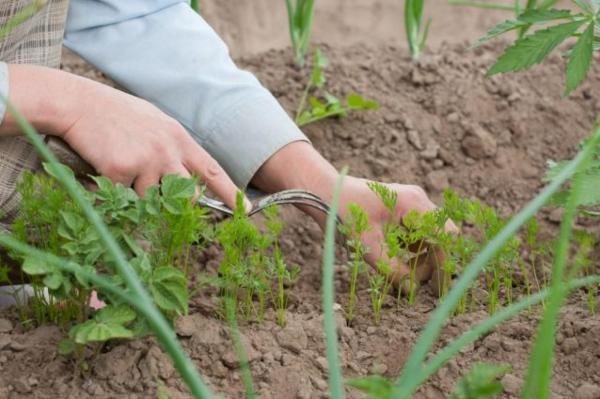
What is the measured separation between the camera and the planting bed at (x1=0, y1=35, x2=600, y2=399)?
1544 mm

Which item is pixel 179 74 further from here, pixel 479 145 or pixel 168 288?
pixel 479 145

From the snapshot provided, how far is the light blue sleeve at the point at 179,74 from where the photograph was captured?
2109 mm

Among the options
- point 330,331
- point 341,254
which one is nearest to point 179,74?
point 341,254

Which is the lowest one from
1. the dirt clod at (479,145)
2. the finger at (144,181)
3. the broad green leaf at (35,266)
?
the dirt clod at (479,145)

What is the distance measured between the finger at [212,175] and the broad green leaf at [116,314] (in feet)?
1.40

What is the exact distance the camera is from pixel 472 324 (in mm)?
1725

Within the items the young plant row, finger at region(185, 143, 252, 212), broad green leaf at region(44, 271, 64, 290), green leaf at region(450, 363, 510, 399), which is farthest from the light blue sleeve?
green leaf at region(450, 363, 510, 399)

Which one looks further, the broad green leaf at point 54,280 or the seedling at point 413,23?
the seedling at point 413,23

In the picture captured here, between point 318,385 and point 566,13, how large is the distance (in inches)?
30.7

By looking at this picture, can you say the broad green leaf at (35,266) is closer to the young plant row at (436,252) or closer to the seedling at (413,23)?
the young plant row at (436,252)

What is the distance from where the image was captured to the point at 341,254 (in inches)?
91.0

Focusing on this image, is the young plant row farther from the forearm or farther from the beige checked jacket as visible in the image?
the beige checked jacket

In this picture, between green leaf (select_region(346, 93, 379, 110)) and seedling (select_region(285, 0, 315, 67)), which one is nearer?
green leaf (select_region(346, 93, 379, 110))

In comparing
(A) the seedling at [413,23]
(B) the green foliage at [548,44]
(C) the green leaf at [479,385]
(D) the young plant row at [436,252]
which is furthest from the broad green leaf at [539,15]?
(A) the seedling at [413,23]
